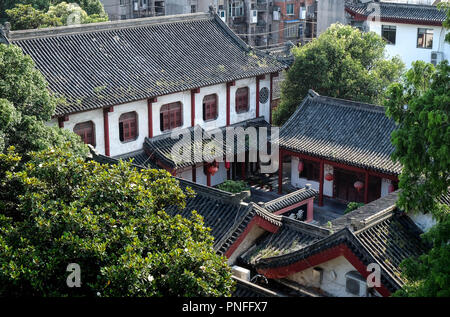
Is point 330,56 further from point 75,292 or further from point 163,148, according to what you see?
point 75,292

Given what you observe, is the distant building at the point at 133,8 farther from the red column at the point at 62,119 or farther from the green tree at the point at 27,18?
the red column at the point at 62,119

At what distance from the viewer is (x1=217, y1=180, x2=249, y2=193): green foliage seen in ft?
94.6

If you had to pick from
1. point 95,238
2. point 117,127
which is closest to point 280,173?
point 117,127

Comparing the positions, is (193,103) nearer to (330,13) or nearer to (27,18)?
(27,18)

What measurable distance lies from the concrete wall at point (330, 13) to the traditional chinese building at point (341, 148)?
2285cm

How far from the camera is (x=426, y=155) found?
12789mm

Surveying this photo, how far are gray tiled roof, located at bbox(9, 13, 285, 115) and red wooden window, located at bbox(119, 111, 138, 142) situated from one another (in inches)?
48.3

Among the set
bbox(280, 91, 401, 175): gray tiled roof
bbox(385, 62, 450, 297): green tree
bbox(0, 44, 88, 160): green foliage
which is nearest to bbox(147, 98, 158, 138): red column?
bbox(280, 91, 401, 175): gray tiled roof

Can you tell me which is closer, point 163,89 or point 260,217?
point 260,217

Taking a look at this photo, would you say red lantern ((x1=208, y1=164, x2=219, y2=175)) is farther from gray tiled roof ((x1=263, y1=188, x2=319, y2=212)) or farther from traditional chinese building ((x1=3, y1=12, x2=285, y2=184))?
gray tiled roof ((x1=263, y1=188, x2=319, y2=212))

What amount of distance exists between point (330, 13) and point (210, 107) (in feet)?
79.6

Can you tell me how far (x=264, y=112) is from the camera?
34.0 metres
